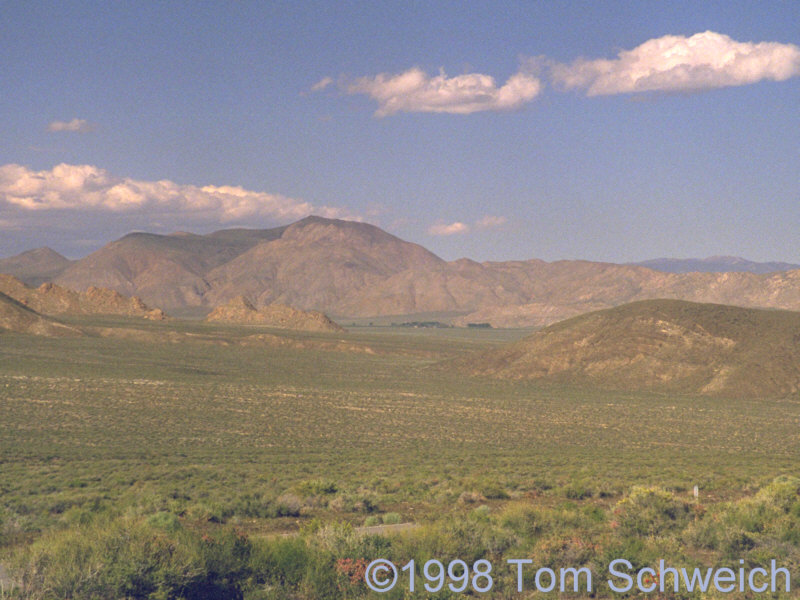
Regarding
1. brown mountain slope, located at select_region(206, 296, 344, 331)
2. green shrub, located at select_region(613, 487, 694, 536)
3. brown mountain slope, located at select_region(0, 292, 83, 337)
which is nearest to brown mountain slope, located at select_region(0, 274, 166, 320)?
brown mountain slope, located at select_region(206, 296, 344, 331)

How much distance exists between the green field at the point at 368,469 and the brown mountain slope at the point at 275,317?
94944 millimetres

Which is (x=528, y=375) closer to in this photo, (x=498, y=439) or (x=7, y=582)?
(x=498, y=439)

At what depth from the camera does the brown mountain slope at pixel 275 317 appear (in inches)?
6368

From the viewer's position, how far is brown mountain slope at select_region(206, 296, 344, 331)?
531 feet

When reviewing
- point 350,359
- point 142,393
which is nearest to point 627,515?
point 142,393

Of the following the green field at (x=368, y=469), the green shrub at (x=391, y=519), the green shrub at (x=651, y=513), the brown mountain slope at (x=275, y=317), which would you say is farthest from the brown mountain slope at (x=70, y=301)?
the green shrub at (x=651, y=513)

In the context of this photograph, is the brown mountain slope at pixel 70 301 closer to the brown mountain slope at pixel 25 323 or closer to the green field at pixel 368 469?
the brown mountain slope at pixel 25 323

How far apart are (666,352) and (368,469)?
52074mm

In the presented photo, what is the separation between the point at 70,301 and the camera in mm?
160625

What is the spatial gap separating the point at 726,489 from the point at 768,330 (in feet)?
179

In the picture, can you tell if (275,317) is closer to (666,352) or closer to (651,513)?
(666,352)

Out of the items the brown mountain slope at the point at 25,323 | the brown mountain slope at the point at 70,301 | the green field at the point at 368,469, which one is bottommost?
the green field at the point at 368,469

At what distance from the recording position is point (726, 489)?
20.4 m

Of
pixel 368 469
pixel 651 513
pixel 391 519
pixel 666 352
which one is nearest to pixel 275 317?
pixel 666 352
